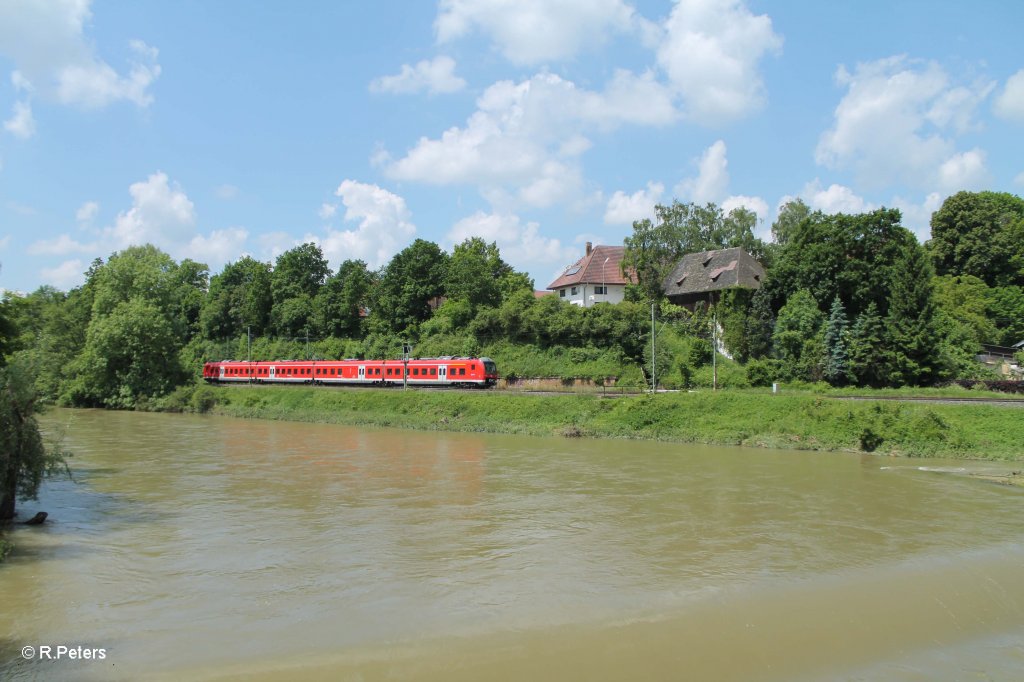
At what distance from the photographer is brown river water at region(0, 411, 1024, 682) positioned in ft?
27.0

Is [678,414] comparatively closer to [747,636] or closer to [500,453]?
[500,453]

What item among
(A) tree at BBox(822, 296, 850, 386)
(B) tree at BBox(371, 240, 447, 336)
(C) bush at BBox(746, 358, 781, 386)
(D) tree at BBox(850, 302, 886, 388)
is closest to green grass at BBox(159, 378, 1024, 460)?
(D) tree at BBox(850, 302, 886, 388)

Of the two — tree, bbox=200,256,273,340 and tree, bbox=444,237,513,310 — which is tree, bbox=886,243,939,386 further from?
tree, bbox=200,256,273,340

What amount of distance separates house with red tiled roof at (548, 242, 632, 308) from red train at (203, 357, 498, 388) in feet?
54.5

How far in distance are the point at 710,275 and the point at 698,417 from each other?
22949mm

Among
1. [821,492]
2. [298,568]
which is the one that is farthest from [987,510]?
[298,568]

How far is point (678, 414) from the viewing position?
3169 centimetres

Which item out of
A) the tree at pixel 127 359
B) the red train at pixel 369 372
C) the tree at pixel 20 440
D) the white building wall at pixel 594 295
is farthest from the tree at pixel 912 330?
the tree at pixel 127 359

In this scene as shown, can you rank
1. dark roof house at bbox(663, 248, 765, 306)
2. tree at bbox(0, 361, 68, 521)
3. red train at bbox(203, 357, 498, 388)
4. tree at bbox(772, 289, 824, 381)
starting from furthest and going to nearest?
dark roof house at bbox(663, 248, 765, 306)
red train at bbox(203, 357, 498, 388)
tree at bbox(772, 289, 824, 381)
tree at bbox(0, 361, 68, 521)

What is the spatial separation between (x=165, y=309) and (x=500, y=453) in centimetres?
4649

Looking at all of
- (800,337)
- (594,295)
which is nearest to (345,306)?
(594,295)

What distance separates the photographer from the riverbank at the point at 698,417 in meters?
25.4

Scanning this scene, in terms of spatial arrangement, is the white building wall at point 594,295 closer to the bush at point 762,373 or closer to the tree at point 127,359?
the bush at point 762,373

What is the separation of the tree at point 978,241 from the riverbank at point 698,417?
3554cm
